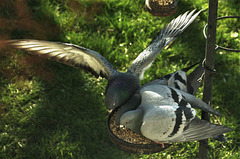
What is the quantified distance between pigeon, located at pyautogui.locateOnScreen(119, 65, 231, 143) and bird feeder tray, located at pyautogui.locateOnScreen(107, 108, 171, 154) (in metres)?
0.07

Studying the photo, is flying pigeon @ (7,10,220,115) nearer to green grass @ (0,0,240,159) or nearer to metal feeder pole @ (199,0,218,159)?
metal feeder pole @ (199,0,218,159)

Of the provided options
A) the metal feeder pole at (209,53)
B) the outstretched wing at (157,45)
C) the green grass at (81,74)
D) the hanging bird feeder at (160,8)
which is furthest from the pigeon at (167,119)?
the green grass at (81,74)

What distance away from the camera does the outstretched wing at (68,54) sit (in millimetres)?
2514

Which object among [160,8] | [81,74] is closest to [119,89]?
[160,8]

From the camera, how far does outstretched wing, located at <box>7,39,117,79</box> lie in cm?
251

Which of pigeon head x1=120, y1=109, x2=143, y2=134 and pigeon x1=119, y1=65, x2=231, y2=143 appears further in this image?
A: pigeon head x1=120, y1=109, x2=143, y2=134

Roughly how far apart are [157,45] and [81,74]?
5.17 ft

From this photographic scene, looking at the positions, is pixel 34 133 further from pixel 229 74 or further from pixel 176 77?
pixel 229 74

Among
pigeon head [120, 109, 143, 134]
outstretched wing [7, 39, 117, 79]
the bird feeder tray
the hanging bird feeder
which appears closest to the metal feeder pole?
the bird feeder tray

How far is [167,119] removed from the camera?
2037 mm

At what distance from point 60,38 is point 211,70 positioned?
283cm

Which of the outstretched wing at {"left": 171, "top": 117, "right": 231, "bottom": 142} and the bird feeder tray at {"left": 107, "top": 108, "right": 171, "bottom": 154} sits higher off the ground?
the outstretched wing at {"left": 171, "top": 117, "right": 231, "bottom": 142}

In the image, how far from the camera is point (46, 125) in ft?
11.9

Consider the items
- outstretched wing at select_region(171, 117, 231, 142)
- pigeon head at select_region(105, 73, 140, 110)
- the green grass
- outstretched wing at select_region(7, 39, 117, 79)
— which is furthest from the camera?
the green grass
